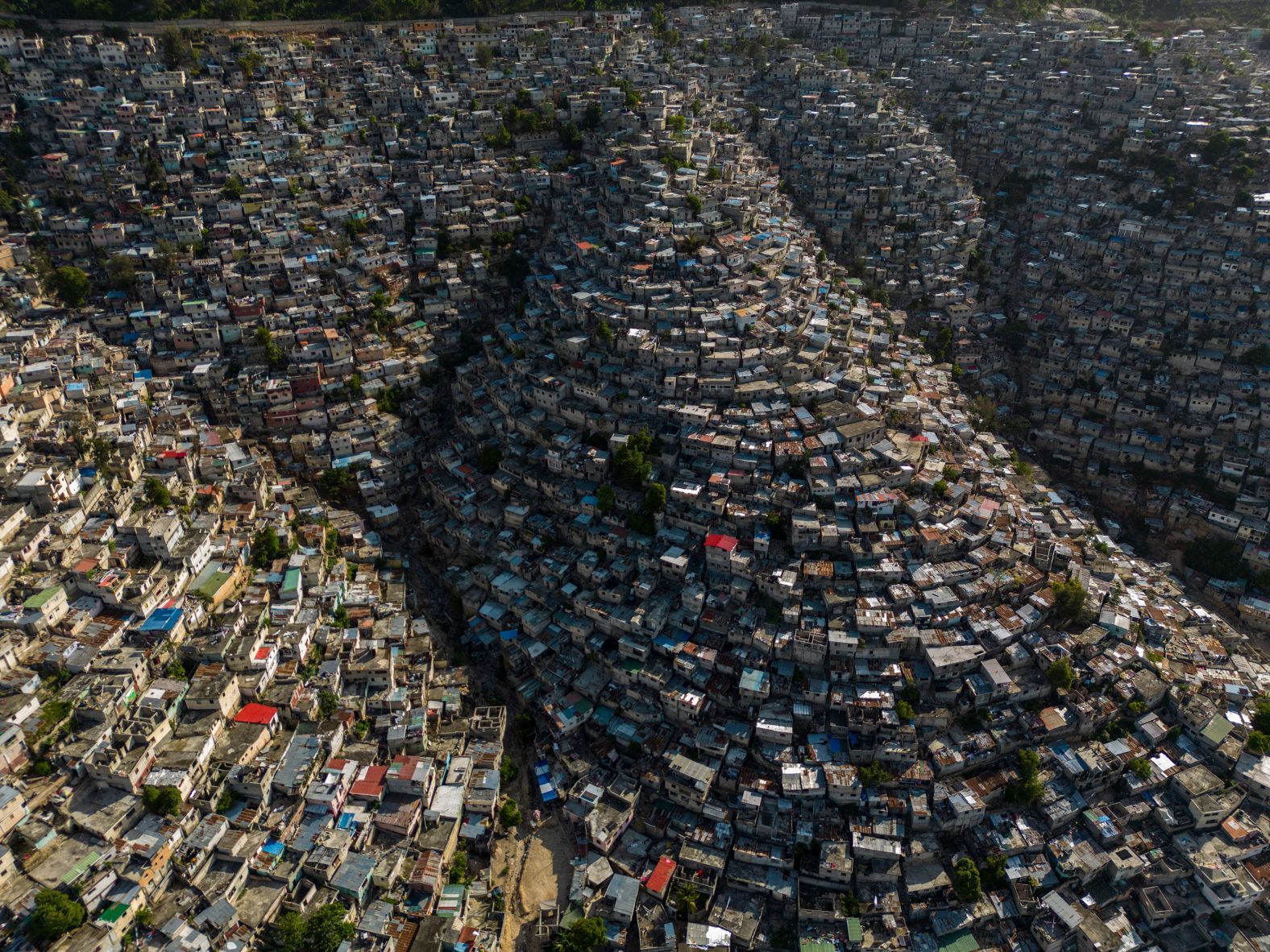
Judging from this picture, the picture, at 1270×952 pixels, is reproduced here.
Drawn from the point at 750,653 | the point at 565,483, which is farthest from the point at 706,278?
the point at 750,653

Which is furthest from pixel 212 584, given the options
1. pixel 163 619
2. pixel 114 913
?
pixel 114 913

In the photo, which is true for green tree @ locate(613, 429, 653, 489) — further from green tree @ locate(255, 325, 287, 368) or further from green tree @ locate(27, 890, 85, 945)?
green tree @ locate(27, 890, 85, 945)

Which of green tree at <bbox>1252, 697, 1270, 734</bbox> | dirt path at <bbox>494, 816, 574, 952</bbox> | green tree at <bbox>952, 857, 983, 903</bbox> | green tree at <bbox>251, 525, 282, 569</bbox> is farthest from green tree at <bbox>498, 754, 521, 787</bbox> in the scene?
green tree at <bbox>1252, 697, 1270, 734</bbox>

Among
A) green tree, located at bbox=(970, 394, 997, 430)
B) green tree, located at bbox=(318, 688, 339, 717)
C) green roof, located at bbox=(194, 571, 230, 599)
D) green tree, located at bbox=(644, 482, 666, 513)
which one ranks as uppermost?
green tree, located at bbox=(644, 482, 666, 513)

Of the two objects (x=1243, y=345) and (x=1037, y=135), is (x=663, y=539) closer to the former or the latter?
(x=1243, y=345)

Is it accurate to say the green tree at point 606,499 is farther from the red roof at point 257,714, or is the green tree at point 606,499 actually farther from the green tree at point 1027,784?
the green tree at point 1027,784

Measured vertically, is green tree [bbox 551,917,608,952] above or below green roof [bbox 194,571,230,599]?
below
